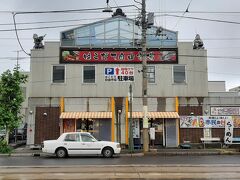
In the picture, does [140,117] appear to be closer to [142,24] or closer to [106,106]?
[106,106]

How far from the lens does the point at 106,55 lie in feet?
97.2

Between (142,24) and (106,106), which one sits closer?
(142,24)

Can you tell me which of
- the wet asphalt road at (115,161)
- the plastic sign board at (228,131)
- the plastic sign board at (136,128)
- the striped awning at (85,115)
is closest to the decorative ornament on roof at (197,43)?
the plastic sign board at (228,131)

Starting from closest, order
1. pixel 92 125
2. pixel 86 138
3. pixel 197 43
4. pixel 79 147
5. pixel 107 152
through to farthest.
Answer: pixel 79 147, pixel 107 152, pixel 86 138, pixel 92 125, pixel 197 43

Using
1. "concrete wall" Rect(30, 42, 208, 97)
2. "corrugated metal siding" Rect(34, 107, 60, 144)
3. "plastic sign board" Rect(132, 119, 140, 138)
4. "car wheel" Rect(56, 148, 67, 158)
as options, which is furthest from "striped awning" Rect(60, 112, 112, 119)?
"car wheel" Rect(56, 148, 67, 158)

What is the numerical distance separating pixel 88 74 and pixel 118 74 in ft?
7.55

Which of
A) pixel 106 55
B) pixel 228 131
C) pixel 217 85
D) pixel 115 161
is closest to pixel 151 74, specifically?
pixel 106 55

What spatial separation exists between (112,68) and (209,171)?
1612 centimetres

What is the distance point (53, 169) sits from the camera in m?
15.5

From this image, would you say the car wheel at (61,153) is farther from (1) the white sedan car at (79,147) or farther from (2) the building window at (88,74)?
(2) the building window at (88,74)

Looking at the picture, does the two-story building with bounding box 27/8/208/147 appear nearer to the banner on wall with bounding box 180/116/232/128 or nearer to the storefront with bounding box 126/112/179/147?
the storefront with bounding box 126/112/179/147

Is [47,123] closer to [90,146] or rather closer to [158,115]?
[158,115]

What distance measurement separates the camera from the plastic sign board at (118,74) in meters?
29.5

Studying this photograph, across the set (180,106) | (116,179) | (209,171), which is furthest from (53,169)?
(180,106)
